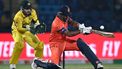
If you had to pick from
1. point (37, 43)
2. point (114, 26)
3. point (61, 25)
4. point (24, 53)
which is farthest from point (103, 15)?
point (61, 25)

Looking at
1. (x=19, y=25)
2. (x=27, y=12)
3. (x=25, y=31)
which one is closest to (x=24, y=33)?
(x=25, y=31)

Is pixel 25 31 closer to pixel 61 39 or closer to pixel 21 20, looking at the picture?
pixel 21 20

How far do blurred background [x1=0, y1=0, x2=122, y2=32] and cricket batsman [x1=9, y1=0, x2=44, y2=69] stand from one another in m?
6.17

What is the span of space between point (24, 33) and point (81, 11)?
283 inches

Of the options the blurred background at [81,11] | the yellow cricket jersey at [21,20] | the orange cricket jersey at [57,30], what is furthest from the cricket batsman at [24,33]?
the blurred background at [81,11]

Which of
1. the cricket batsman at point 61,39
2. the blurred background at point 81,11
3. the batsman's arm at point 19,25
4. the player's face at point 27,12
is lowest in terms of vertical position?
the cricket batsman at point 61,39

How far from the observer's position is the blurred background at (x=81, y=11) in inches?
948

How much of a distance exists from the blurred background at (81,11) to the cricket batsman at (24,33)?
6169mm

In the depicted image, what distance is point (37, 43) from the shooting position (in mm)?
17391

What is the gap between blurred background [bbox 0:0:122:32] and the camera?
24.1 meters

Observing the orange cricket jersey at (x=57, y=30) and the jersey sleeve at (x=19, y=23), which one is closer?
the orange cricket jersey at (x=57, y=30)

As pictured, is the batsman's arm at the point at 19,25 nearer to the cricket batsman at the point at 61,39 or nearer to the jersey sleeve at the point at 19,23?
the jersey sleeve at the point at 19,23

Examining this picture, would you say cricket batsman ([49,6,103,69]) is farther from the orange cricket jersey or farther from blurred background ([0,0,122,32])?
blurred background ([0,0,122,32])

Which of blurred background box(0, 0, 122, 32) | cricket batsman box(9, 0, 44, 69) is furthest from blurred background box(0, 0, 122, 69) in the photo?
cricket batsman box(9, 0, 44, 69)
